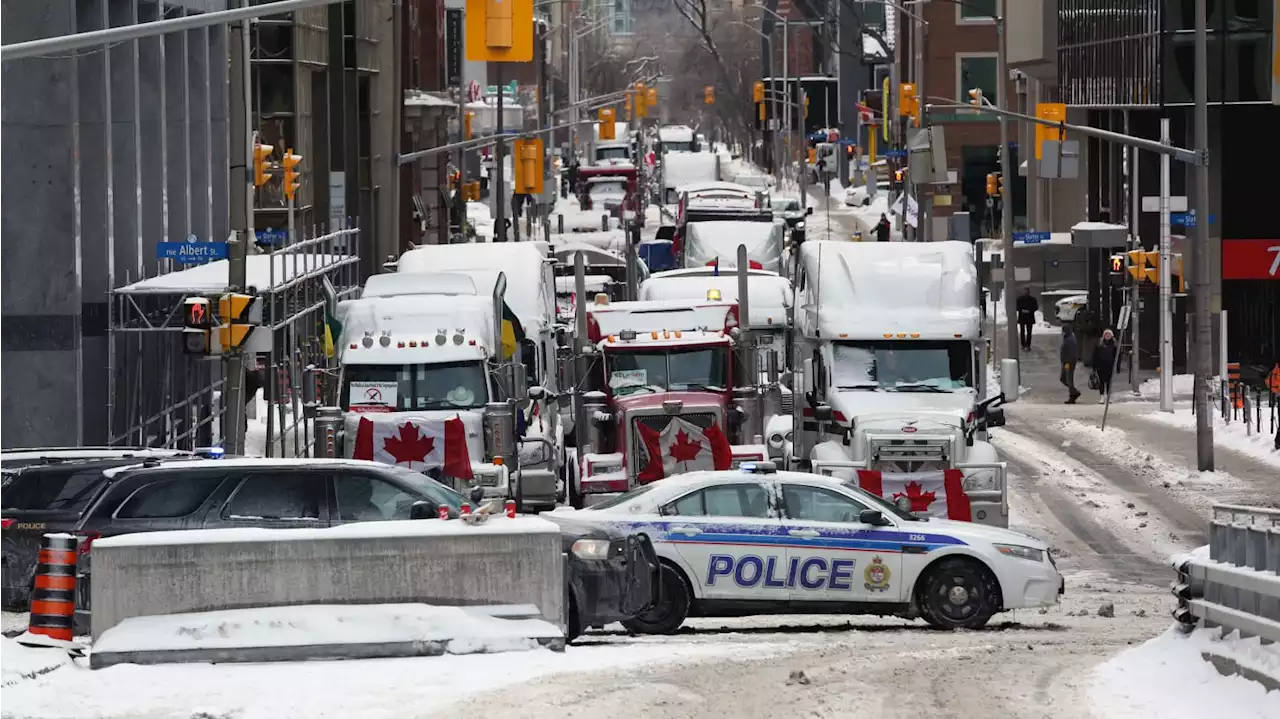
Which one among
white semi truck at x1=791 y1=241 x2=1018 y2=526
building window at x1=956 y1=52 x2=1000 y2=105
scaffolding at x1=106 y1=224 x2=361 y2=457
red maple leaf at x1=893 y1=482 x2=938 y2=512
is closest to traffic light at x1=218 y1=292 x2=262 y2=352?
scaffolding at x1=106 y1=224 x2=361 y2=457

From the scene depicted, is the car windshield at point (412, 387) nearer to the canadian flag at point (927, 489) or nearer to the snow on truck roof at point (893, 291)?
the snow on truck roof at point (893, 291)

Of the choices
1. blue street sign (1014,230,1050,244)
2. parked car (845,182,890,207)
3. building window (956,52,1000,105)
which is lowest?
blue street sign (1014,230,1050,244)

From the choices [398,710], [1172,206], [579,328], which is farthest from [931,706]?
[1172,206]

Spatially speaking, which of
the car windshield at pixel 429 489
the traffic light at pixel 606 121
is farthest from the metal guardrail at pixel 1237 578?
the traffic light at pixel 606 121

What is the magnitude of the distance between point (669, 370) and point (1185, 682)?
1300 centimetres

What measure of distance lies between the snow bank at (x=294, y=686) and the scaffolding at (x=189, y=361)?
12.5m

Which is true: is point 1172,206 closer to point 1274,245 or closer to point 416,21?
point 1274,245

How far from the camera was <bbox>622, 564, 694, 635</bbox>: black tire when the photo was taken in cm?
1869

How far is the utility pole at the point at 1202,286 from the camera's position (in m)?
32.8

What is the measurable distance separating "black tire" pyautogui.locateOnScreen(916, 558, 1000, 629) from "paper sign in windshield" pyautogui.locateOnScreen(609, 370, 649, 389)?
8506 millimetres

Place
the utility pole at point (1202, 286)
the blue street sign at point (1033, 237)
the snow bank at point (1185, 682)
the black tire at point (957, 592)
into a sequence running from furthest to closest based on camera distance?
1. the blue street sign at point (1033, 237)
2. the utility pole at point (1202, 286)
3. the black tire at point (957, 592)
4. the snow bank at point (1185, 682)

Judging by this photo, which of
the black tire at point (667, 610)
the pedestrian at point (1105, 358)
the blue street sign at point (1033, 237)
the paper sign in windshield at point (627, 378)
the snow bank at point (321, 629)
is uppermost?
the blue street sign at point (1033, 237)

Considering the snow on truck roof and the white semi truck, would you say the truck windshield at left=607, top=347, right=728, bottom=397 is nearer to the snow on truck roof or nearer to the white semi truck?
the white semi truck

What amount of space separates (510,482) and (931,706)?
1254cm
